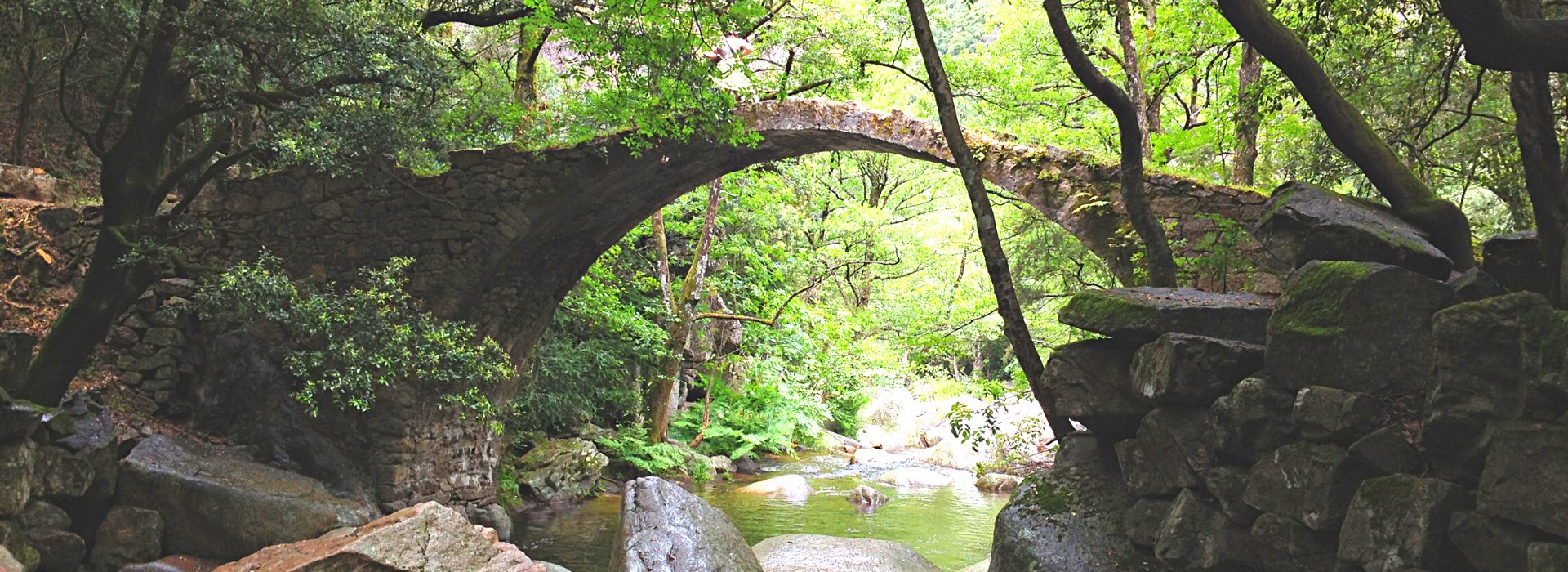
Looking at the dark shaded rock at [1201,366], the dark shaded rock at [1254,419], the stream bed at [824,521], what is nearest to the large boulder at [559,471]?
the stream bed at [824,521]

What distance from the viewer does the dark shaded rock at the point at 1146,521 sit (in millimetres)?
3553

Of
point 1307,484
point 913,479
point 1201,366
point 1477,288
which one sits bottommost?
point 913,479

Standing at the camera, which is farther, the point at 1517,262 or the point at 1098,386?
the point at 1098,386

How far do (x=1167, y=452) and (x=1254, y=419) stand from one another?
48cm

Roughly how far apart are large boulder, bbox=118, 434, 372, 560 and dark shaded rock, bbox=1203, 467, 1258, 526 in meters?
6.08

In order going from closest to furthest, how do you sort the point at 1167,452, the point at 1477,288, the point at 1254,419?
the point at 1477,288 → the point at 1254,419 → the point at 1167,452

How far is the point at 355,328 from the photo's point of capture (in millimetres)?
6883

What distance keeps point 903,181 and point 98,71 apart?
14064 millimetres

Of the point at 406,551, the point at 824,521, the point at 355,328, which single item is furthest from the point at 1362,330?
the point at 824,521

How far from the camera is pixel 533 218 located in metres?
8.06

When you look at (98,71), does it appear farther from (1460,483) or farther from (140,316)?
(1460,483)

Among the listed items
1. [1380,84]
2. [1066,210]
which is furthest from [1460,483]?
[1066,210]

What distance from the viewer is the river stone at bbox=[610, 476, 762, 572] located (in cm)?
498

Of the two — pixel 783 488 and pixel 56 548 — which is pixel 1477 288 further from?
pixel 783 488
